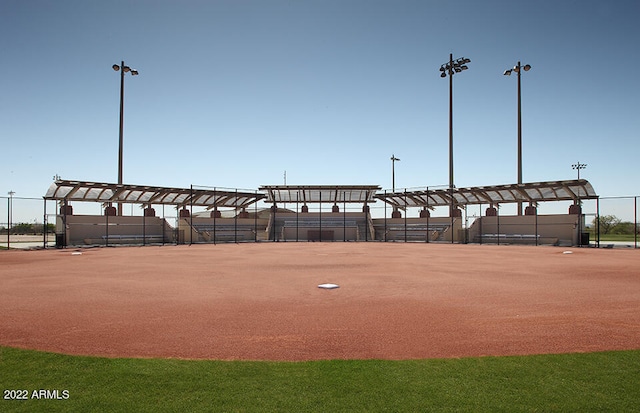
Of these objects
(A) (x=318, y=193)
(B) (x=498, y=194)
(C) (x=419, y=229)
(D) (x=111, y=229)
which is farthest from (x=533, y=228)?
(D) (x=111, y=229)

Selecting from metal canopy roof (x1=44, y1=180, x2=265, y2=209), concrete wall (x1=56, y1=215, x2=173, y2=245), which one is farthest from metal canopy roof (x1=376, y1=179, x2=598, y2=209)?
concrete wall (x1=56, y1=215, x2=173, y2=245)

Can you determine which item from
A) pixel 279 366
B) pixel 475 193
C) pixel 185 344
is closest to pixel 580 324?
pixel 279 366

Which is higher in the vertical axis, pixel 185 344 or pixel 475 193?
A: pixel 475 193

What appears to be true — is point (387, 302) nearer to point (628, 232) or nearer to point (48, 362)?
point (48, 362)

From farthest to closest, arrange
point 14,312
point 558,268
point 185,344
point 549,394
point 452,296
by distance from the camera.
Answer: point 558,268
point 452,296
point 14,312
point 185,344
point 549,394

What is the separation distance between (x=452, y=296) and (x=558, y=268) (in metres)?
9.59

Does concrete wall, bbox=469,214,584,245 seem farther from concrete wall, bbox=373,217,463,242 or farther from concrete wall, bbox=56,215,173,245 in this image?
concrete wall, bbox=56,215,173,245

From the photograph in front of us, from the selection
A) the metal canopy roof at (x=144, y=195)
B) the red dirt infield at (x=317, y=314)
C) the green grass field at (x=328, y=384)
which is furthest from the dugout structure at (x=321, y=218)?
the green grass field at (x=328, y=384)

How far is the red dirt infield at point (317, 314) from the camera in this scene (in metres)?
6.40

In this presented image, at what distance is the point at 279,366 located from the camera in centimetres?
540

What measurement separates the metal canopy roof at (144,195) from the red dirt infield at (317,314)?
22511mm

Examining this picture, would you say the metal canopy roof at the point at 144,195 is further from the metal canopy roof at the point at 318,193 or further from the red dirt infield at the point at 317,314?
the red dirt infield at the point at 317,314

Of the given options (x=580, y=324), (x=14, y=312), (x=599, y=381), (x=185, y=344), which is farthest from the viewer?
(x=14, y=312)

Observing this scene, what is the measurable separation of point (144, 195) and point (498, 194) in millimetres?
37914
